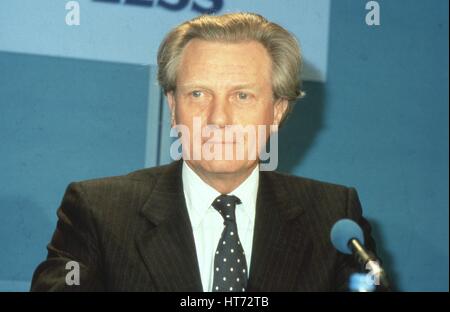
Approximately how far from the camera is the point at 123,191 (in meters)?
2.06

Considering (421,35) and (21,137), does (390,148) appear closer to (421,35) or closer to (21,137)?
(421,35)

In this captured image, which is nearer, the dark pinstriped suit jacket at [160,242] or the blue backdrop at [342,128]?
the dark pinstriped suit jacket at [160,242]

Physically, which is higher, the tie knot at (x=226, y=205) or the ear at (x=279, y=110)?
the ear at (x=279, y=110)

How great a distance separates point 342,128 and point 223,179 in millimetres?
830

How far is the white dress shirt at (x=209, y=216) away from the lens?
1.94 meters

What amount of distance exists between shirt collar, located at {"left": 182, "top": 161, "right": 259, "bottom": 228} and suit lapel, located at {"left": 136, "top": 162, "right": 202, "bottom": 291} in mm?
29

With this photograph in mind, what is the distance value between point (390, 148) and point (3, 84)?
1.42 meters

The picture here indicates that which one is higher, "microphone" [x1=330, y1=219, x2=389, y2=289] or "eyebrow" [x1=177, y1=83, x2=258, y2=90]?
"eyebrow" [x1=177, y1=83, x2=258, y2=90]

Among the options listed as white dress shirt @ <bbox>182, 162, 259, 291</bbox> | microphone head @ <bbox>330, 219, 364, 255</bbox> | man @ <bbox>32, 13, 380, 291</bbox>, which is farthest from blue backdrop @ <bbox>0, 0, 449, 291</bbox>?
microphone head @ <bbox>330, 219, 364, 255</bbox>

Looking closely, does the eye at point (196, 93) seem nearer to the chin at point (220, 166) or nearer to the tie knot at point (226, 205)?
the chin at point (220, 166)

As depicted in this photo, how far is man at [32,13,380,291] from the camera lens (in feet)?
6.25

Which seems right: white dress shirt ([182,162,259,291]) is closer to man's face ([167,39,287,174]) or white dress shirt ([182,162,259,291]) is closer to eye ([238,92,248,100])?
man's face ([167,39,287,174])

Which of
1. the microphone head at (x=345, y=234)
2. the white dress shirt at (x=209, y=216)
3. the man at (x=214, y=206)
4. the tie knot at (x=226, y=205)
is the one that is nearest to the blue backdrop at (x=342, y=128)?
the man at (x=214, y=206)

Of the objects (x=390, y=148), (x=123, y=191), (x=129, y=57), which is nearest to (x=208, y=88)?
(x=123, y=191)
